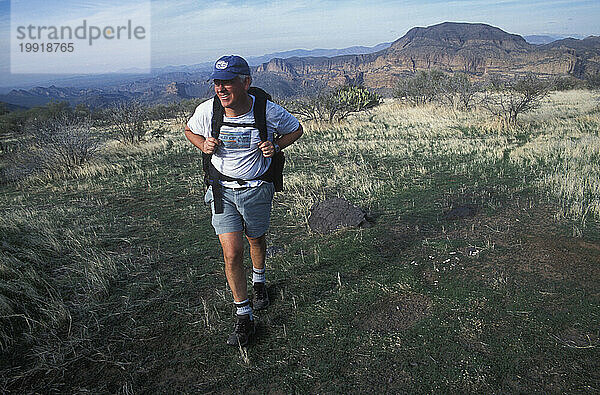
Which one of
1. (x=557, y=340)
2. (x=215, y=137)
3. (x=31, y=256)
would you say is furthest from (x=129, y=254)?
(x=557, y=340)

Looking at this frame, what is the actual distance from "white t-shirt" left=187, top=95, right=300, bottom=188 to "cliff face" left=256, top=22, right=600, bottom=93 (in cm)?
8354

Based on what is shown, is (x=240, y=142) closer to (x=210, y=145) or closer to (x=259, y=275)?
(x=210, y=145)

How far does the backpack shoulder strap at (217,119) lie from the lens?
2.92 metres

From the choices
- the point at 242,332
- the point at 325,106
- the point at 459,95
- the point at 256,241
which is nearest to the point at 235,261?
the point at 256,241

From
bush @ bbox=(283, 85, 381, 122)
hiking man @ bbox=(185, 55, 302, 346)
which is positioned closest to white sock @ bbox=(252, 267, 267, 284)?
hiking man @ bbox=(185, 55, 302, 346)

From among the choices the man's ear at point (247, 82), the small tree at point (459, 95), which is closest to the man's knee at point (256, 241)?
the man's ear at point (247, 82)

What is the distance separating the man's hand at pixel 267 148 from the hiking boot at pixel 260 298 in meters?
1.33

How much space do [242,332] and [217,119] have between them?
5.59 feet

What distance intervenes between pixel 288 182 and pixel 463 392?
602 cm

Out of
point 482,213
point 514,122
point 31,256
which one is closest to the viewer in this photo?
point 31,256

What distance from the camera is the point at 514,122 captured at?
1418 centimetres

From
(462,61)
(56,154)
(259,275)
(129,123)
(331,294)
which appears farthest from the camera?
(462,61)

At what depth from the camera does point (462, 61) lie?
459 ft

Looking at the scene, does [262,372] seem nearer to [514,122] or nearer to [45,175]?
[45,175]
